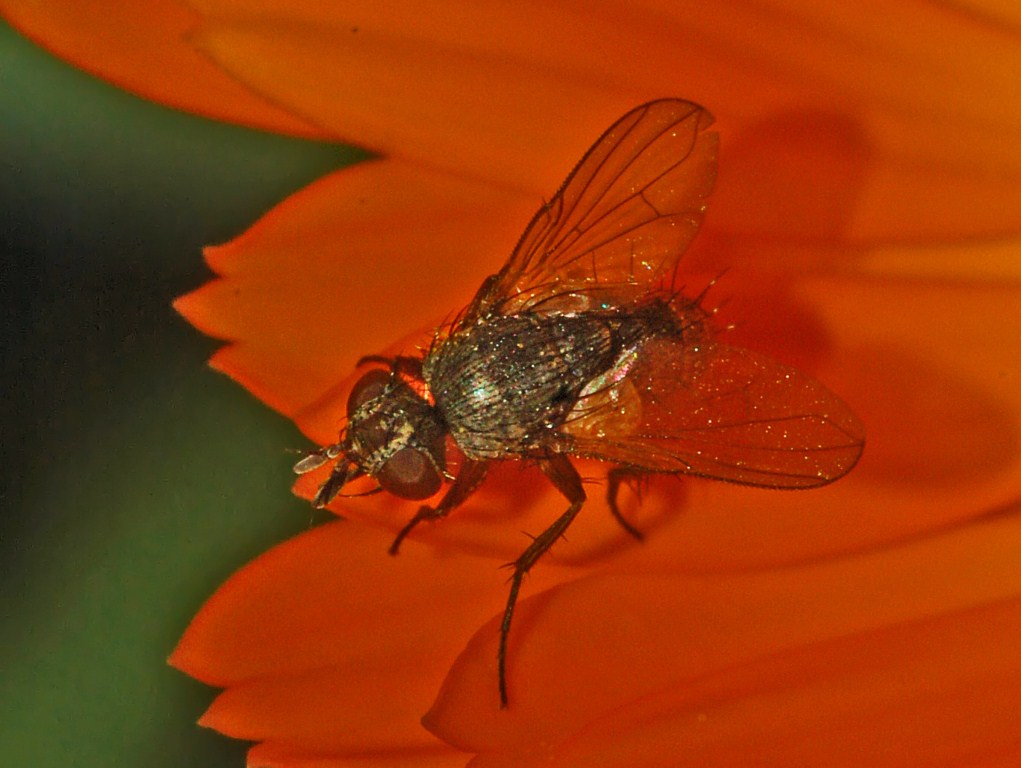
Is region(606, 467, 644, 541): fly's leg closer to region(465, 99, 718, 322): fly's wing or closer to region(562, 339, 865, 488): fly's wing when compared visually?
region(562, 339, 865, 488): fly's wing

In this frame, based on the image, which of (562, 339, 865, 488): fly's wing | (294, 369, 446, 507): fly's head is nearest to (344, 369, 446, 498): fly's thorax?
(294, 369, 446, 507): fly's head

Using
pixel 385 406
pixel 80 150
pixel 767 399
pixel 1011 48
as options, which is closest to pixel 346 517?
pixel 385 406

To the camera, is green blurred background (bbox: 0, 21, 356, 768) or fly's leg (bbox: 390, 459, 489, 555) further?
green blurred background (bbox: 0, 21, 356, 768)

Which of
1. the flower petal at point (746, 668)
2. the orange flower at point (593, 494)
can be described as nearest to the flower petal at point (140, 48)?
the orange flower at point (593, 494)

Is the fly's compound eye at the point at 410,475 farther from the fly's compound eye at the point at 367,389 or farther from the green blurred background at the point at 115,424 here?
the green blurred background at the point at 115,424

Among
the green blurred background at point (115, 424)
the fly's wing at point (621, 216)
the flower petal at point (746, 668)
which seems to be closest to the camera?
the flower petal at point (746, 668)

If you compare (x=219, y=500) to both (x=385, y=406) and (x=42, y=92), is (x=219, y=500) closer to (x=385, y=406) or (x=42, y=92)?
(x=385, y=406)
